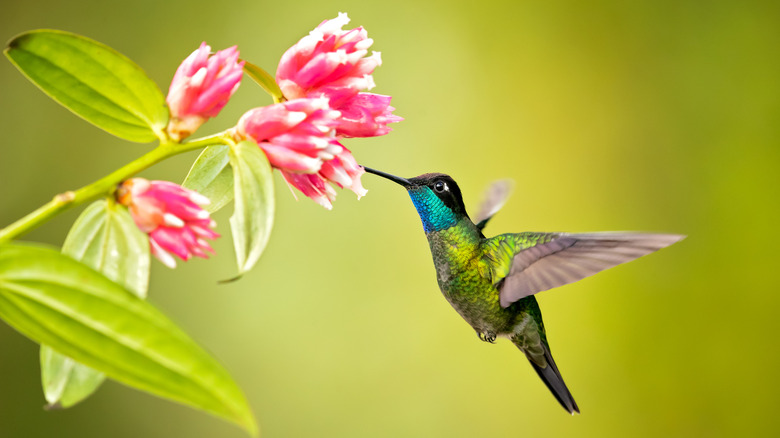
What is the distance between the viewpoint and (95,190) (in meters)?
0.76

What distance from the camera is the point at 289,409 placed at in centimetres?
372

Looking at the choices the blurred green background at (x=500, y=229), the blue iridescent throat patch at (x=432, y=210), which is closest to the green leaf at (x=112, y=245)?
the blue iridescent throat patch at (x=432, y=210)

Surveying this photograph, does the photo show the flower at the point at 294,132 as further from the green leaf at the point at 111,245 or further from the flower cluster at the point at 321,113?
the green leaf at the point at 111,245

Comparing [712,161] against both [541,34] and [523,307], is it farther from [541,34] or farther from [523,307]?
[523,307]

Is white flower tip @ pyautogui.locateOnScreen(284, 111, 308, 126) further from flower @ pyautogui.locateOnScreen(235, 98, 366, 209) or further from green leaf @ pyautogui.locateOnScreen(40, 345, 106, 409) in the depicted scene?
green leaf @ pyautogui.locateOnScreen(40, 345, 106, 409)

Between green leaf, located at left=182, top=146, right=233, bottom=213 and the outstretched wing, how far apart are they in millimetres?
657

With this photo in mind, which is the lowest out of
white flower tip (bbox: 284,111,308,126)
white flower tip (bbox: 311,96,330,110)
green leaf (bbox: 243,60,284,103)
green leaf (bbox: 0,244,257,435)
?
green leaf (bbox: 0,244,257,435)

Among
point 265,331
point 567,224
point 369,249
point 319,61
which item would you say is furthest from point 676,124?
point 319,61

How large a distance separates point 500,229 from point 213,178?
286 cm

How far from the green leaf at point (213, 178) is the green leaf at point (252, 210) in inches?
6.0

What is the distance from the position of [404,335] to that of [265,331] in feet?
2.45

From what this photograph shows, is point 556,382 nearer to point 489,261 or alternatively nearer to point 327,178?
point 489,261

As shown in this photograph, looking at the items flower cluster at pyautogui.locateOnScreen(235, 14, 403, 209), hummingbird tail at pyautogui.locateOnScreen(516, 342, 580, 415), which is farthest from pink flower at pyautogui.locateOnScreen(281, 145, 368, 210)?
hummingbird tail at pyautogui.locateOnScreen(516, 342, 580, 415)

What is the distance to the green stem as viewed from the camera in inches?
27.1
